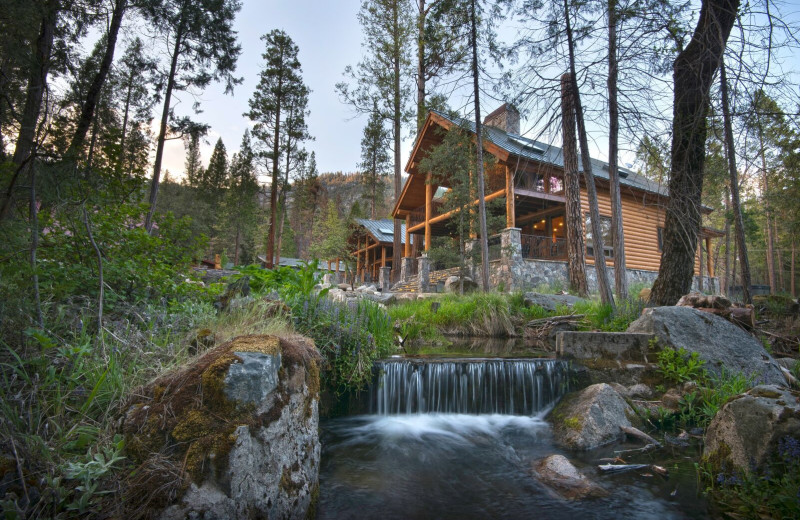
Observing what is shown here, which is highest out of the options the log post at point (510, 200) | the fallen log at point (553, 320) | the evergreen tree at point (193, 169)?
the evergreen tree at point (193, 169)

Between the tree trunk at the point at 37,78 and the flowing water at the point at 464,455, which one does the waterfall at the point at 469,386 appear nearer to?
the flowing water at the point at 464,455

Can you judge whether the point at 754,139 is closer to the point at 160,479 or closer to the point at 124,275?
the point at 160,479

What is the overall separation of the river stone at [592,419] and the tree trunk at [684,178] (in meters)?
2.84

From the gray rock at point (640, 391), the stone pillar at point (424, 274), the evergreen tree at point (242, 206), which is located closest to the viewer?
the gray rock at point (640, 391)

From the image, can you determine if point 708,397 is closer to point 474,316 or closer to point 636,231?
point 474,316

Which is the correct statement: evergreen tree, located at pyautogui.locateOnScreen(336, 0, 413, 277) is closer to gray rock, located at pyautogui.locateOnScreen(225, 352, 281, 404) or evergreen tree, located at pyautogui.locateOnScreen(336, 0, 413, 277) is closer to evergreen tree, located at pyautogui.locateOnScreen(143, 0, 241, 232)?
evergreen tree, located at pyautogui.locateOnScreen(143, 0, 241, 232)

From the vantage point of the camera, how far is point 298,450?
2.34 meters

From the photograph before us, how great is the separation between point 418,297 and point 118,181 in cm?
1054

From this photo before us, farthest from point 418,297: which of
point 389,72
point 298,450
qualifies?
point 389,72

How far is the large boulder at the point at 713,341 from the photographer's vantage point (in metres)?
4.47

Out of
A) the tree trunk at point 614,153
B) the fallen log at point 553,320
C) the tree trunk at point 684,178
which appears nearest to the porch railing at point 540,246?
the fallen log at point 553,320

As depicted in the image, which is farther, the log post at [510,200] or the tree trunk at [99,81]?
the log post at [510,200]

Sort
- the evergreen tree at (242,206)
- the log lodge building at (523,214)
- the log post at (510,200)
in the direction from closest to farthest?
the log lodge building at (523,214) → the log post at (510,200) → the evergreen tree at (242,206)

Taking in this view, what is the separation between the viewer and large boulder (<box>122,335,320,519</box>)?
1767 millimetres
